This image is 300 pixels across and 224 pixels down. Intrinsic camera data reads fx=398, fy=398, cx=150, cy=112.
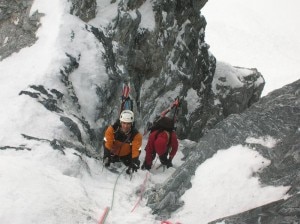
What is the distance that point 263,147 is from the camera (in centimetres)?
817

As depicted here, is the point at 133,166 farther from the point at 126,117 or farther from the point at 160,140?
the point at 160,140

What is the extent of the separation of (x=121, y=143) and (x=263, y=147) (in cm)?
385

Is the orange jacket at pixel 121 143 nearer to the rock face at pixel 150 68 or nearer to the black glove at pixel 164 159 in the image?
the rock face at pixel 150 68

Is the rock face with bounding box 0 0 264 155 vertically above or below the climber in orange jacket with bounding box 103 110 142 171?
above

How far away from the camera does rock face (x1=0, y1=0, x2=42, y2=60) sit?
12.9m

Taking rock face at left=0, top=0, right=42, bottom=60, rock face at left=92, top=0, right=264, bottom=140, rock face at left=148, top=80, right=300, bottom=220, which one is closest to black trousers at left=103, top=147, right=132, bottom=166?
rock face at left=148, top=80, right=300, bottom=220

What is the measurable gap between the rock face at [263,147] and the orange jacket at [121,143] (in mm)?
1571

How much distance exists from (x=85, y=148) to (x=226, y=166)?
3.94m

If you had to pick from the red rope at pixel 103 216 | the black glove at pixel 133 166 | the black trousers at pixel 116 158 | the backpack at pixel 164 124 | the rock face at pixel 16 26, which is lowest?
the red rope at pixel 103 216

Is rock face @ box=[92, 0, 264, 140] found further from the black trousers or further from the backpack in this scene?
the black trousers

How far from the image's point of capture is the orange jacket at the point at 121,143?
1016 centimetres

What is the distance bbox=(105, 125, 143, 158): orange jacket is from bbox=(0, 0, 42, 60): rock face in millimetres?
4584

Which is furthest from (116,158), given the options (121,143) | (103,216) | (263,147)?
(263,147)

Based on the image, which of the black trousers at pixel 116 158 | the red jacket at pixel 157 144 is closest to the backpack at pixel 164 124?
the red jacket at pixel 157 144
